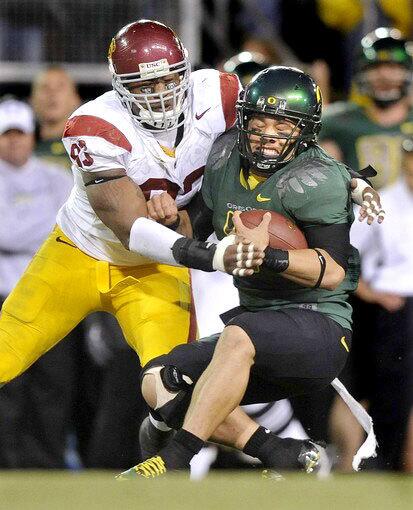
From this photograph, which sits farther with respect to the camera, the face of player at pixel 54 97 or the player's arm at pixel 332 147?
the face of player at pixel 54 97

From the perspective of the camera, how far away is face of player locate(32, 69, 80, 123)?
6133mm

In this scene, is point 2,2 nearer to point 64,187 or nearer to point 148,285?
point 64,187

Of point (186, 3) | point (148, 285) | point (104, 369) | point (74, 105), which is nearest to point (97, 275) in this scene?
point (148, 285)

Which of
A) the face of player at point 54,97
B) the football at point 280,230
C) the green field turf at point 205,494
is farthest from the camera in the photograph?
the face of player at point 54,97

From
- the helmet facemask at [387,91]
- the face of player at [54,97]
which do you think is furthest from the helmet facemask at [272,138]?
the face of player at [54,97]

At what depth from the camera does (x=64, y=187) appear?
5.71 meters

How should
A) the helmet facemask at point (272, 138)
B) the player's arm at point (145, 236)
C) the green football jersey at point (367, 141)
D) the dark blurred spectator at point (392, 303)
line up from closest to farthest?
the player's arm at point (145, 236), the helmet facemask at point (272, 138), the dark blurred spectator at point (392, 303), the green football jersey at point (367, 141)

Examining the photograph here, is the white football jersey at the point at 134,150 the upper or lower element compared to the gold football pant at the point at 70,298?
upper

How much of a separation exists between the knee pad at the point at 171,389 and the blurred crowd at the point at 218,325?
3.69ft

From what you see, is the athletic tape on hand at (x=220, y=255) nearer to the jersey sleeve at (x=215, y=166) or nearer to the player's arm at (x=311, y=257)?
the player's arm at (x=311, y=257)

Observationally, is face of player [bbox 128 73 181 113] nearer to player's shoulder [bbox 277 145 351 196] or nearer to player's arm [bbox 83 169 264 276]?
player's arm [bbox 83 169 264 276]

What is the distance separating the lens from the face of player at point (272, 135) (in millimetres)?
4395

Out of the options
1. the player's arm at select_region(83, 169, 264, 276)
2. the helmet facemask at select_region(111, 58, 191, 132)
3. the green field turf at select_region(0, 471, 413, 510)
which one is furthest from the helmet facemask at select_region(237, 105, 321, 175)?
the green field turf at select_region(0, 471, 413, 510)

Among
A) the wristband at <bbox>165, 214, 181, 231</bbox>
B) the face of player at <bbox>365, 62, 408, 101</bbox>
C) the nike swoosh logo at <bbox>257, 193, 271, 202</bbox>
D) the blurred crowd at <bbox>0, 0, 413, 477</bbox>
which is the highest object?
the nike swoosh logo at <bbox>257, 193, 271, 202</bbox>
